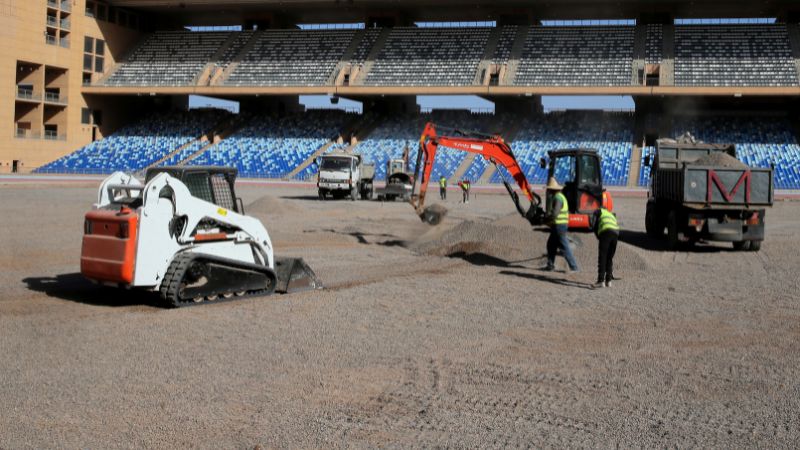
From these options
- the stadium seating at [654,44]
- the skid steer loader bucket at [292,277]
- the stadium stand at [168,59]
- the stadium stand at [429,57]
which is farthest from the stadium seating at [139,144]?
the skid steer loader bucket at [292,277]

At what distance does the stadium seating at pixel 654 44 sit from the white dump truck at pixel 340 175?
24184 mm

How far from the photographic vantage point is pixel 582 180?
2131cm

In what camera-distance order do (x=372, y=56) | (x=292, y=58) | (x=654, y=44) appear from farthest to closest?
(x=292, y=58), (x=372, y=56), (x=654, y=44)

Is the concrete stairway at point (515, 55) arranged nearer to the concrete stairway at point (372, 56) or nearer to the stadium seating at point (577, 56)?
the stadium seating at point (577, 56)

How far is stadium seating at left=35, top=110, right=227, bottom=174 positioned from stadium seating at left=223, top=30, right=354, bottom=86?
5293mm

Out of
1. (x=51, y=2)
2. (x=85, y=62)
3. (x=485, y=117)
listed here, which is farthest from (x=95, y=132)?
(x=485, y=117)

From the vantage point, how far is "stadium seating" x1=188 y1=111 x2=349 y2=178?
54.0 metres

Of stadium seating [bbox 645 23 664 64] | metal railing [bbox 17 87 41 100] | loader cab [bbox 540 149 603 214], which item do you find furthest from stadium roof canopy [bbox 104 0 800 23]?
loader cab [bbox 540 149 603 214]

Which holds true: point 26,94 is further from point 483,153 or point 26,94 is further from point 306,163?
point 483,153

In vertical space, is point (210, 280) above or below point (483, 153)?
below

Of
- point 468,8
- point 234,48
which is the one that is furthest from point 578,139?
point 234,48

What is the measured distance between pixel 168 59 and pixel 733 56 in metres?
38.7

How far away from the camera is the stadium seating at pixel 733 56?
50.1 m

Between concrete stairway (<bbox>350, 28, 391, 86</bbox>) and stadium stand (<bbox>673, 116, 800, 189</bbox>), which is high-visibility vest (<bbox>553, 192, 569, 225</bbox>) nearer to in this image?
stadium stand (<bbox>673, 116, 800, 189</bbox>)
